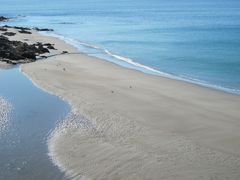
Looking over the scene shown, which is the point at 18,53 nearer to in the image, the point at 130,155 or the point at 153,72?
the point at 153,72

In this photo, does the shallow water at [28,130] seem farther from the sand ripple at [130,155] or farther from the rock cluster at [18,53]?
the rock cluster at [18,53]

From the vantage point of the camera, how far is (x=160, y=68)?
3666 cm

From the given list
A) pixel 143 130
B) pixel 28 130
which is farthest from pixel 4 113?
pixel 143 130

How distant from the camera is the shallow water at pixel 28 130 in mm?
13898

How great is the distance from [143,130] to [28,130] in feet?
15.9

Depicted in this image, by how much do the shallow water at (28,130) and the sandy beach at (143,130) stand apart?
492 mm

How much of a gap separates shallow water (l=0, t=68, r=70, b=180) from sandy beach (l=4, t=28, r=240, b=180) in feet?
1.62

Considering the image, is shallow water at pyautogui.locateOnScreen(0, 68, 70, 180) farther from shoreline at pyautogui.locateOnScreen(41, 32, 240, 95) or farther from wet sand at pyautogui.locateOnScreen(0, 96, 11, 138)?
shoreline at pyautogui.locateOnScreen(41, 32, 240, 95)

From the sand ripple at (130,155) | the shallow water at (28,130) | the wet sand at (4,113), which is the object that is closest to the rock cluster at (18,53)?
the shallow water at (28,130)

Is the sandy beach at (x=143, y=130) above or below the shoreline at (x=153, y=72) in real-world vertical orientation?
above

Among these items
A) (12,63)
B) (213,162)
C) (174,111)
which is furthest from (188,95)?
(12,63)

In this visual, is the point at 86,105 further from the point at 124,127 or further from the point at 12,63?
the point at 12,63

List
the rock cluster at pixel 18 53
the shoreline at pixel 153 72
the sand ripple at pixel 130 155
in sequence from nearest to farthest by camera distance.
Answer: the sand ripple at pixel 130 155 < the shoreline at pixel 153 72 < the rock cluster at pixel 18 53

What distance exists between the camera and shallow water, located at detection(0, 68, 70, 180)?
13.9m
